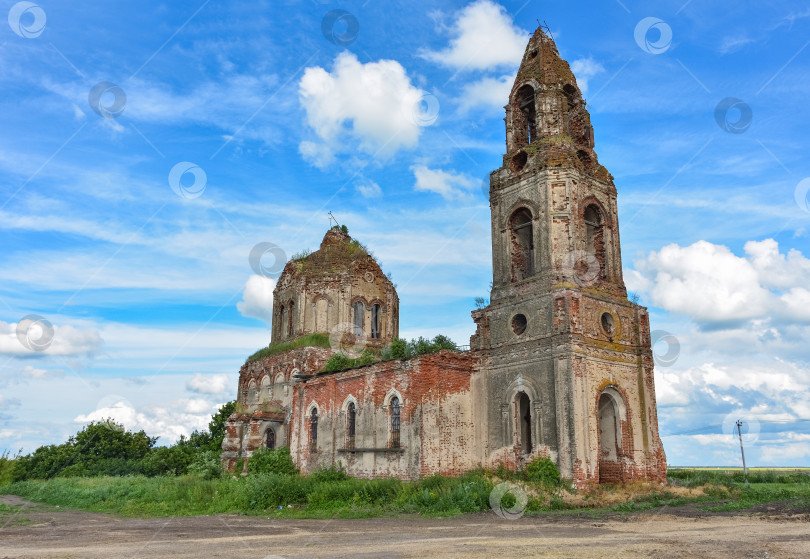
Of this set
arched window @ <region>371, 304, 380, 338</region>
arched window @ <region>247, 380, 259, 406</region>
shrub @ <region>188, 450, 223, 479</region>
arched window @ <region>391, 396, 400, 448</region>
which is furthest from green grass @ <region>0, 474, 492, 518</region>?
arched window @ <region>371, 304, 380, 338</region>

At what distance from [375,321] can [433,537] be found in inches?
852

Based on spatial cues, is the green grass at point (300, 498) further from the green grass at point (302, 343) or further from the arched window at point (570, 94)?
the arched window at point (570, 94)

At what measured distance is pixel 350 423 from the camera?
1008 inches

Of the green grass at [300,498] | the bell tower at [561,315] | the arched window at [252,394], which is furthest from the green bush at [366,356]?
the green grass at [300,498]

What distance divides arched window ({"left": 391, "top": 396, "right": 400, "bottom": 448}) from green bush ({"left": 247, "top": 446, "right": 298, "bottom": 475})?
6785 mm

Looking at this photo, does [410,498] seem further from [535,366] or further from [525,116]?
[525,116]

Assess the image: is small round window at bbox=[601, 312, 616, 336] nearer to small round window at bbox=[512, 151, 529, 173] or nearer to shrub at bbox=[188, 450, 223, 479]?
small round window at bbox=[512, 151, 529, 173]

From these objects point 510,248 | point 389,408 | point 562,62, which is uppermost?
point 562,62

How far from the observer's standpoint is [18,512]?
23.7m

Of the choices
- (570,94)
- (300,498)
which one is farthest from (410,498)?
(570,94)

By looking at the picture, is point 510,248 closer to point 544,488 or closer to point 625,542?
point 544,488

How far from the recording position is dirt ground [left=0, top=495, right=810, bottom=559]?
10.9 m

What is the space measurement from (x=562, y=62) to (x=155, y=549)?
23772 mm

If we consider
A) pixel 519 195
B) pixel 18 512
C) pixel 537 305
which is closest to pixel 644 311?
pixel 537 305
